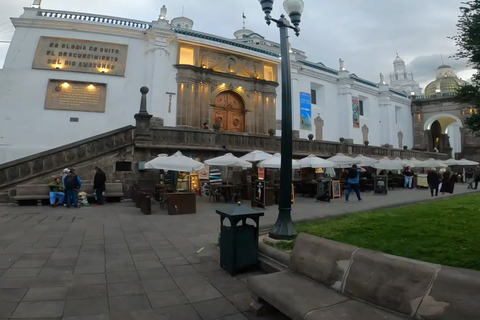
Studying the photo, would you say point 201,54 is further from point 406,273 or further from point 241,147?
point 406,273

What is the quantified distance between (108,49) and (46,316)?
20.6 metres

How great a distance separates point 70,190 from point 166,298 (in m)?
9.42

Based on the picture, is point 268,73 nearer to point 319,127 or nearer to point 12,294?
point 319,127

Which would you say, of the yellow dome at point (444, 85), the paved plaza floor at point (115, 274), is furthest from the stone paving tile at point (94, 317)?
the yellow dome at point (444, 85)

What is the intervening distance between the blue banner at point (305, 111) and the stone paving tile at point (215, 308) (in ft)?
78.3

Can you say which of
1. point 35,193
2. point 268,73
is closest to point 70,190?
point 35,193

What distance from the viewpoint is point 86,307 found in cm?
323

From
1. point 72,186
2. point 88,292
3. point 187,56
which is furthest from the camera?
point 187,56

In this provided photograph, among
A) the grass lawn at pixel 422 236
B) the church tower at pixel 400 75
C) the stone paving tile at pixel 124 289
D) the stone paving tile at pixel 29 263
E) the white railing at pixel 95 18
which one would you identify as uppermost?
the church tower at pixel 400 75

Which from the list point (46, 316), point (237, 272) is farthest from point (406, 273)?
point (46, 316)

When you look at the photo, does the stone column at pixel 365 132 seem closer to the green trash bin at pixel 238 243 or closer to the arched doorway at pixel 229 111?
the arched doorway at pixel 229 111

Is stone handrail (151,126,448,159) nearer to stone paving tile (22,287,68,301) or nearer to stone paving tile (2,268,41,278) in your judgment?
stone paving tile (2,268,41,278)

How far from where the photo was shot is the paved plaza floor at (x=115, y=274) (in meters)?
3.19

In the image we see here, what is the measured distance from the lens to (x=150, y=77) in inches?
779
